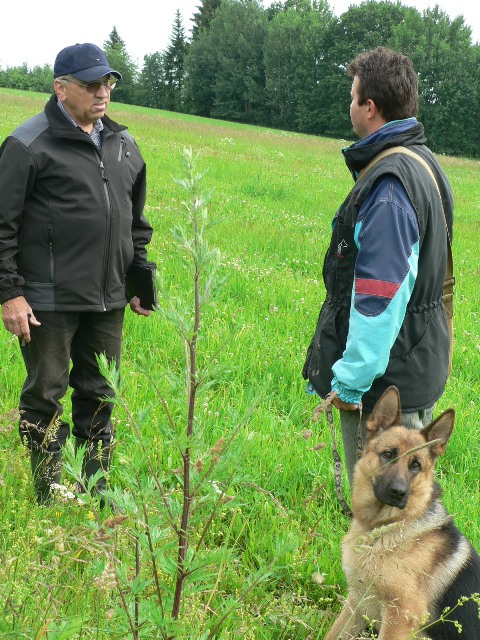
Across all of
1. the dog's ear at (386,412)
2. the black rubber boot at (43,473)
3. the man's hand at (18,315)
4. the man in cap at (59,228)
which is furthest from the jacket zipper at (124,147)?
the dog's ear at (386,412)

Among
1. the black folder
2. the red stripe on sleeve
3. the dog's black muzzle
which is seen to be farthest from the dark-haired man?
the black folder

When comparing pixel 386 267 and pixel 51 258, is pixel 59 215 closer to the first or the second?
pixel 51 258

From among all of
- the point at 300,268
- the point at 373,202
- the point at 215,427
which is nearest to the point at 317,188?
the point at 300,268

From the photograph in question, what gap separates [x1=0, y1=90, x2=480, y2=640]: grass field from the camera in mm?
1474

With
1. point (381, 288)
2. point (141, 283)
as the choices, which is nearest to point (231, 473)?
point (381, 288)

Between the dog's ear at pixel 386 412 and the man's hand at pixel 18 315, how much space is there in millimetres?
1821

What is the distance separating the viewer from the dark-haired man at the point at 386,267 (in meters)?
2.50

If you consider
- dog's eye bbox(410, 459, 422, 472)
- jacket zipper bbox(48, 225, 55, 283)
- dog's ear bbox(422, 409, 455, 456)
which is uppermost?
jacket zipper bbox(48, 225, 55, 283)

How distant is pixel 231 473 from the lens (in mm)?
1465

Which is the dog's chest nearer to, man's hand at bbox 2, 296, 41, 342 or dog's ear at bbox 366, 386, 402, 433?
dog's ear at bbox 366, 386, 402, 433

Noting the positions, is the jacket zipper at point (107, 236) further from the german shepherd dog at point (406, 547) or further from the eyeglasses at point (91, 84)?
the german shepherd dog at point (406, 547)

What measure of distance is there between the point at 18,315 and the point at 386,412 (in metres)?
1.95

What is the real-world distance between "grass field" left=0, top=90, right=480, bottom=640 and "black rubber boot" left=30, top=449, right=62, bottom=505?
0.06m

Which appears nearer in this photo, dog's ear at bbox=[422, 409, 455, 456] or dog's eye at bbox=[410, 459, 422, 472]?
dog's ear at bbox=[422, 409, 455, 456]
